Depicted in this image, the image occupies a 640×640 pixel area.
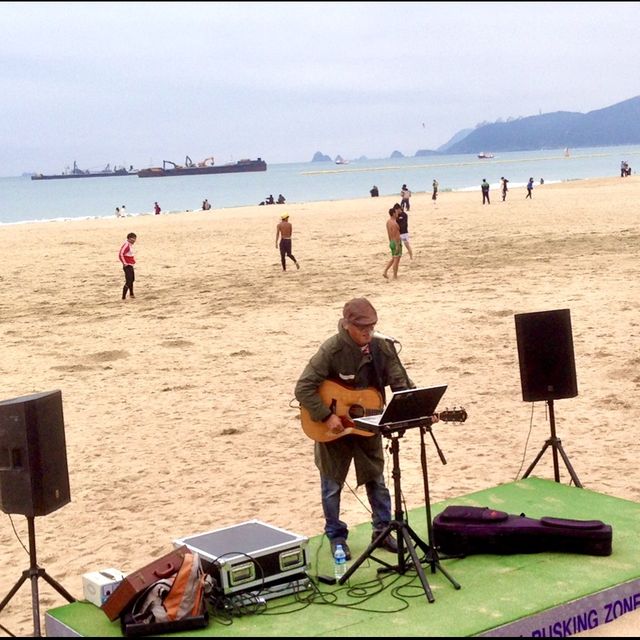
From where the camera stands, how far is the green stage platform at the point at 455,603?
565cm

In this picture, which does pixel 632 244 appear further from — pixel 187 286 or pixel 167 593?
pixel 167 593

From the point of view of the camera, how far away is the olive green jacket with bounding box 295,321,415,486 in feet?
21.9

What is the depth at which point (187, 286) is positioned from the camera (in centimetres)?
2234

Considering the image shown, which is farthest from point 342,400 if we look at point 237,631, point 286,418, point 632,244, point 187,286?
point 632,244

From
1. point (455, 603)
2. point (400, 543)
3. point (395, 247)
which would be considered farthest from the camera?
point (395, 247)

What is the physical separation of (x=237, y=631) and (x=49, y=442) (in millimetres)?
1676

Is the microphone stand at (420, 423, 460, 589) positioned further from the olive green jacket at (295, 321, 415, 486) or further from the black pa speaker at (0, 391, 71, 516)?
the black pa speaker at (0, 391, 71, 516)

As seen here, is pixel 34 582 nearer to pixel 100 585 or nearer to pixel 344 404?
pixel 100 585

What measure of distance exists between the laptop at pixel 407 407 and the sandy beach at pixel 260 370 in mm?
1622

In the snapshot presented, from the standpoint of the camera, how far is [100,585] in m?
6.02

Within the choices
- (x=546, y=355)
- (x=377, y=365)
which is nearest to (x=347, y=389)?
(x=377, y=365)

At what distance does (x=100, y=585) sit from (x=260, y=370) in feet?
24.7

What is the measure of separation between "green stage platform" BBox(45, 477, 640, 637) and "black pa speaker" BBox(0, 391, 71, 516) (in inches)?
27.8

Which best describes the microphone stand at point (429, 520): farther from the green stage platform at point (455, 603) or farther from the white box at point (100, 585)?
the white box at point (100, 585)
